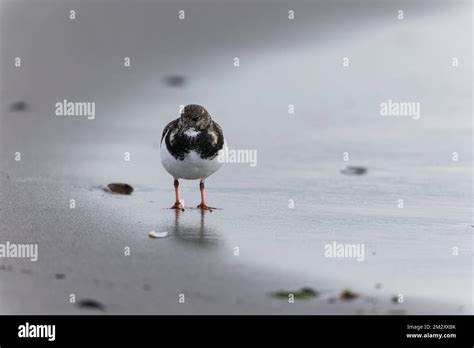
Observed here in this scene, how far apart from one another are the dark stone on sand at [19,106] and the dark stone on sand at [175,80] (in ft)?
6.81

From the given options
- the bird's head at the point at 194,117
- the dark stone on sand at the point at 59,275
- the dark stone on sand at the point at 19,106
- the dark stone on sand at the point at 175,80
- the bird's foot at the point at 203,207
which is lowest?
the dark stone on sand at the point at 59,275

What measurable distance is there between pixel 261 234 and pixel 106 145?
379 cm

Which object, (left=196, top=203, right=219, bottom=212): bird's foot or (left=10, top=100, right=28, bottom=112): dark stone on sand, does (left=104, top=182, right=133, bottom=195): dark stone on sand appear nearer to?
(left=196, top=203, right=219, bottom=212): bird's foot

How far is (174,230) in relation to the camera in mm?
6488

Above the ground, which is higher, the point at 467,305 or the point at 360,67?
the point at 360,67

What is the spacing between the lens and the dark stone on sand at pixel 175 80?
466 inches

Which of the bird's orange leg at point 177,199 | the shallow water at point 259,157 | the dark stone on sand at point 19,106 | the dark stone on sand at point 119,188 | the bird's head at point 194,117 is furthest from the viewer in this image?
the dark stone on sand at point 19,106

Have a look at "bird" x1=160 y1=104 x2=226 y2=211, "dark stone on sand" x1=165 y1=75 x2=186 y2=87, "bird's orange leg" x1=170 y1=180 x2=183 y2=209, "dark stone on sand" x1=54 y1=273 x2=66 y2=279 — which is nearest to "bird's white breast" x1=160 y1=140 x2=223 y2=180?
"bird" x1=160 y1=104 x2=226 y2=211

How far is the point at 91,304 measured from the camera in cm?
488

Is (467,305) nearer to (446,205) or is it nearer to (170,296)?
(170,296)

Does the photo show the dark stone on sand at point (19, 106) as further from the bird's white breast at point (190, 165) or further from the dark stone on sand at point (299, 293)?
the dark stone on sand at point (299, 293)

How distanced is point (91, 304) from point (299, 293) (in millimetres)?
1267

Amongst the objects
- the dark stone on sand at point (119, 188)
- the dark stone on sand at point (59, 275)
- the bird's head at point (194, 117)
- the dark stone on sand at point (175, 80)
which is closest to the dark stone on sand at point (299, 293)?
the dark stone on sand at point (59, 275)
